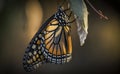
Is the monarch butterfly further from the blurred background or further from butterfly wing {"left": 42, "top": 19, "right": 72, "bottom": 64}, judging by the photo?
the blurred background

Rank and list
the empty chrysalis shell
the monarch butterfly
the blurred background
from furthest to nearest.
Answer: the blurred background < the monarch butterfly < the empty chrysalis shell

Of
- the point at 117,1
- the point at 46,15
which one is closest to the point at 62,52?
the point at 46,15

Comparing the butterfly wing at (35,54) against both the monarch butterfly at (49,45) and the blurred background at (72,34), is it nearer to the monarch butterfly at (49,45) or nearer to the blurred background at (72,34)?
the monarch butterfly at (49,45)

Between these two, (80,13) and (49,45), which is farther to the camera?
(49,45)

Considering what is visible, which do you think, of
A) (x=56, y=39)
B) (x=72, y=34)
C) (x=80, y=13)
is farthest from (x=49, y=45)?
(x=72, y=34)

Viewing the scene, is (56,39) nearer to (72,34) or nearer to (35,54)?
(35,54)

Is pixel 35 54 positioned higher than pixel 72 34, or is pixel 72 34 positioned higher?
pixel 72 34

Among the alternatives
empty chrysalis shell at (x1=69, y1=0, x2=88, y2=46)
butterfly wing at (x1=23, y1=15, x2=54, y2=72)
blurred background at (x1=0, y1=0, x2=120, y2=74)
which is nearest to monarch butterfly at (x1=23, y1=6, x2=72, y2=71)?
butterfly wing at (x1=23, y1=15, x2=54, y2=72)
